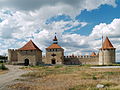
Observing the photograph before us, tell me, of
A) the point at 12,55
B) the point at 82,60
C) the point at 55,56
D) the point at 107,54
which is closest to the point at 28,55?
the point at 12,55

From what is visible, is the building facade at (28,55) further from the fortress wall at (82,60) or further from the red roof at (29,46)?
the fortress wall at (82,60)

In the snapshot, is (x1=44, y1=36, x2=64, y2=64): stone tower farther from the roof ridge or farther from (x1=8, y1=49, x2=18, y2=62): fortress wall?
the roof ridge

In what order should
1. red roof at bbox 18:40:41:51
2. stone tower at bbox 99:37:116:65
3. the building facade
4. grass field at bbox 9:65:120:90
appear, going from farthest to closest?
1. stone tower at bbox 99:37:116:65
2. red roof at bbox 18:40:41:51
3. the building facade
4. grass field at bbox 9:65:120:90

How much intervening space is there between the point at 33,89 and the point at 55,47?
48.2 meters

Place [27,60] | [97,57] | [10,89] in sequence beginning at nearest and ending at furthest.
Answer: [10,89], [27,60], [97,57]

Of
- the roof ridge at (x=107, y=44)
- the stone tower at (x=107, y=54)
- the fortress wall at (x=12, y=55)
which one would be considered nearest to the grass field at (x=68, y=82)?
the stone tower at (x=107, y=54)

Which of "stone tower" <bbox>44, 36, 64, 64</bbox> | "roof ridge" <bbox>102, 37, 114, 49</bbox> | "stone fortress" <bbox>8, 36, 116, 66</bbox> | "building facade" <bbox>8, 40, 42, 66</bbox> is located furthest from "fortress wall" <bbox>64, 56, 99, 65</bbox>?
"building facade" <bbox>8, 40, 42, 66</bbox>

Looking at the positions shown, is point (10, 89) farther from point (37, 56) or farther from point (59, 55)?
point (59, 55)

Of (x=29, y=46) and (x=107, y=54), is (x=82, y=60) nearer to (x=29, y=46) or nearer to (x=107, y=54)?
(x=107, y=54)

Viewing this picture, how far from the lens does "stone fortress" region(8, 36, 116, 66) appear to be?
161 feet

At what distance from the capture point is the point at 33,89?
33.5 ft

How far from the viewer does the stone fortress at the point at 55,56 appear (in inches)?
1935

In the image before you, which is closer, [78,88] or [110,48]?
[78,88]

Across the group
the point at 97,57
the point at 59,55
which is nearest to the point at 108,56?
the point at 97,57
